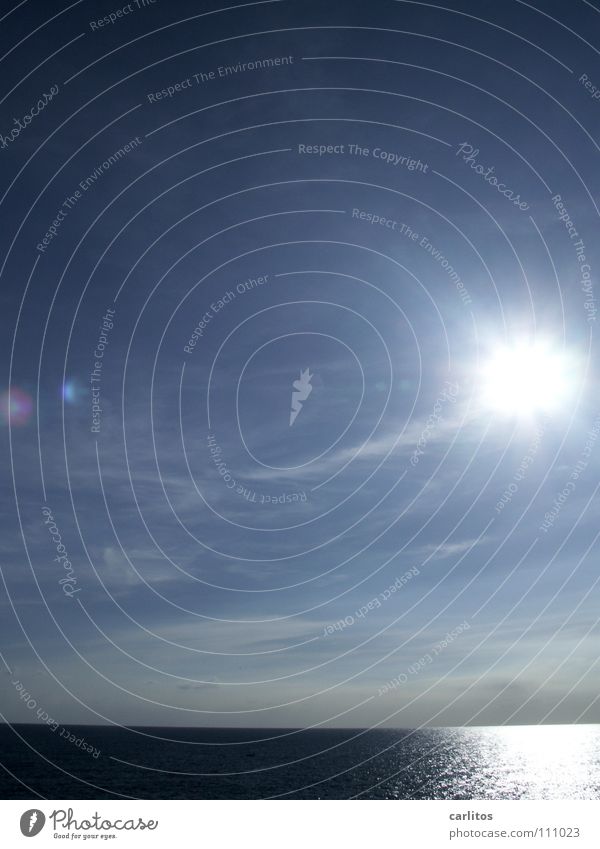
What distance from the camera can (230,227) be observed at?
41.3 m

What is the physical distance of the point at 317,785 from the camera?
150m

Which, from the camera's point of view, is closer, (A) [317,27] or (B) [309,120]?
(A) [317,27]

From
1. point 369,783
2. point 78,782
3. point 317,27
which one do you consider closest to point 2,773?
point 78,782

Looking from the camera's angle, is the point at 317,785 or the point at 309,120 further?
the point at 317,785
